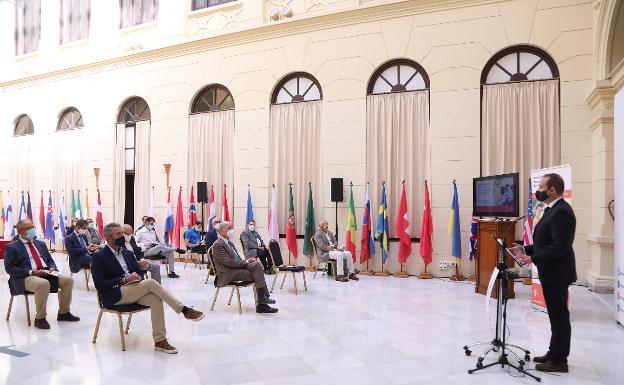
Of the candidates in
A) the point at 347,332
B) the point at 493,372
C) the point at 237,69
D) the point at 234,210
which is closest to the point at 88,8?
the point at 237,69

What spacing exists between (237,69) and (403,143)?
4.46 m

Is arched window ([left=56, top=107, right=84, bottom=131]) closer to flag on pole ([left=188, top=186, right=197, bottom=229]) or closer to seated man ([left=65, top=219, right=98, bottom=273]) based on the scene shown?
flag on pole ([left=188, top=186, right=197, bottom=229])

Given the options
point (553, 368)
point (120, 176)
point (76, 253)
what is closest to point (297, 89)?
point (120, 176)

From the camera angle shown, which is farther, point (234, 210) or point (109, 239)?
point (234, 210)

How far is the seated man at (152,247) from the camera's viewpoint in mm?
9453

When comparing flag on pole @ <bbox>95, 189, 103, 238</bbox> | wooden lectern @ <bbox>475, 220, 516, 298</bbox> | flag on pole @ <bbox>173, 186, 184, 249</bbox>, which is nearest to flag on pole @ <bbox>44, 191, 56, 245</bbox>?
flag on pole @ <bbox>95, 189, 103, 238</bbox>

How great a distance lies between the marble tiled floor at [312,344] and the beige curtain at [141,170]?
579 cm

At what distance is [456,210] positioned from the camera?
938cm

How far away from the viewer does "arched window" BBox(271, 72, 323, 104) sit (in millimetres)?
11188

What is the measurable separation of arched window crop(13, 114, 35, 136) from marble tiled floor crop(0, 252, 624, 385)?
33.3 ft

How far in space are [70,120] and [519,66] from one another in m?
12.4

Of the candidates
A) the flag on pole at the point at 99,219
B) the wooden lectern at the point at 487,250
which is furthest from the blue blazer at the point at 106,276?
the flag on pole at the point at 99,219

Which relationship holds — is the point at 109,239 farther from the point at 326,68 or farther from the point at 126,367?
the point at 326,68

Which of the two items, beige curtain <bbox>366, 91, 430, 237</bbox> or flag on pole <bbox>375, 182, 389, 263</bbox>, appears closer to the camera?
flag on pole <bbox>375, 182, 389, 263</bbox>
